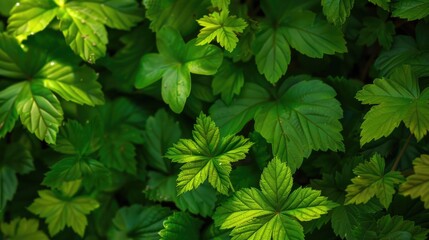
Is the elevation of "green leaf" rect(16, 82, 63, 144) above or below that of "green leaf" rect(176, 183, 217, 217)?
above

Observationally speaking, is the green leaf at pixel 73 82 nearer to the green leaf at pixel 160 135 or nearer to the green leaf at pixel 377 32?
the green leaf at pixel 160 135

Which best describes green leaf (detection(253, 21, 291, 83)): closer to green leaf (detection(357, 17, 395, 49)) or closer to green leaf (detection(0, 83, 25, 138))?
green leaf (detection(357, 17, 395, 49))

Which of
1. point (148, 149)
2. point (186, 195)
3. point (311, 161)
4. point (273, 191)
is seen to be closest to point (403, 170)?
point (311, 161)

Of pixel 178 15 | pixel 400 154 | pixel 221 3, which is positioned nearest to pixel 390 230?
pixel 400 154

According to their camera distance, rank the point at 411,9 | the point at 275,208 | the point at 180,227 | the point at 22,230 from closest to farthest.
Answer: the point at 275,208, the point at 411,9, the point at 180,227, the point at 22,230

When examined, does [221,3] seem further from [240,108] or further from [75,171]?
[75,171]

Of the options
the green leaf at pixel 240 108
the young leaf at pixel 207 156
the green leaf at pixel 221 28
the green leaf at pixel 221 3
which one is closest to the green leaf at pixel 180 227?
the young leaf at pixel 207 156

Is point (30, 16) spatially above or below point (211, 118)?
above

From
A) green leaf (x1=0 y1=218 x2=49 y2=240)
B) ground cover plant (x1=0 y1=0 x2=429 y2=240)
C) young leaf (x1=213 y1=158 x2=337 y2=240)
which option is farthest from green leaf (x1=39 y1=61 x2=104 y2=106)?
young leaf (x1=213 y1=158 x2=337 y2=240)
